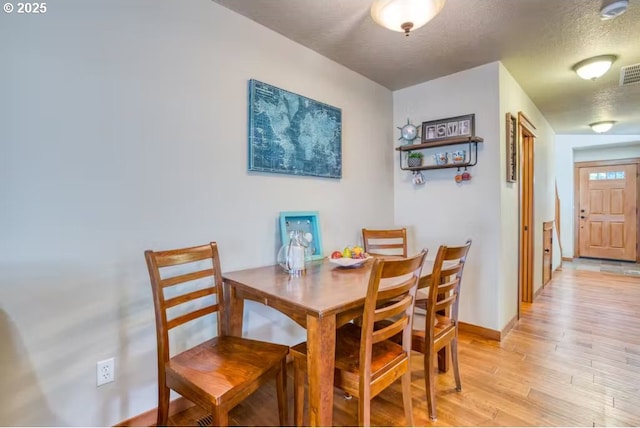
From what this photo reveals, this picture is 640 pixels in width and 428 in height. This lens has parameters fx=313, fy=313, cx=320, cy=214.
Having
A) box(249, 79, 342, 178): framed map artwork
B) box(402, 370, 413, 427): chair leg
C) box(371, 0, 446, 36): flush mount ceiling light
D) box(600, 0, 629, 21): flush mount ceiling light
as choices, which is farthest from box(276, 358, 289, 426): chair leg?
box(600, 0, 629, 21): flush mount ceiling light

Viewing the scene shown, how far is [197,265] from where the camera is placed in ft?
5.96

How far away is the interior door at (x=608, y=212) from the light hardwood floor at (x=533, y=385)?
388cm

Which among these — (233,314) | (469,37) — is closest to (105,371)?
(233,314)

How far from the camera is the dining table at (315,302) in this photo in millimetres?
1222

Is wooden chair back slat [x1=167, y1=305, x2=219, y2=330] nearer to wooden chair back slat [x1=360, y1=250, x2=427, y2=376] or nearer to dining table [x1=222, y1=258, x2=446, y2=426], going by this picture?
dining table [x1=222, y1=258, x2=446, y2=426]

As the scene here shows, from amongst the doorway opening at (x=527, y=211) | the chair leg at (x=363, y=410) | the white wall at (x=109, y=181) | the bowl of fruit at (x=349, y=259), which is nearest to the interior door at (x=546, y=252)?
the doorway opening at (x=527, y=211)

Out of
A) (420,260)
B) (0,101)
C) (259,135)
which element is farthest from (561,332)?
(0,101)

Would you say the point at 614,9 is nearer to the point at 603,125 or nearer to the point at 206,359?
the point at 206,359

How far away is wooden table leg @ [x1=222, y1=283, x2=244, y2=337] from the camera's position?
68.4 inches

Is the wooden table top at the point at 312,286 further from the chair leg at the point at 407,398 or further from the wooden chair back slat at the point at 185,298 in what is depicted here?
the chair leg at the point at 407,398

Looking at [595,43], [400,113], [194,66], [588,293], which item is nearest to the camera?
[194,66]

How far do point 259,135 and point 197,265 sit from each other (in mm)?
915

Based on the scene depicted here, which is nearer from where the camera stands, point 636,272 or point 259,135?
point 259,135

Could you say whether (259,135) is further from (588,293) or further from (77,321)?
(588,293)
